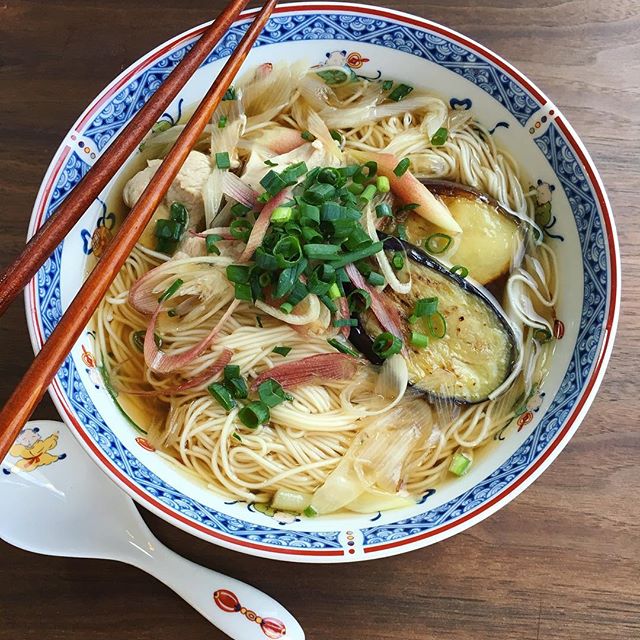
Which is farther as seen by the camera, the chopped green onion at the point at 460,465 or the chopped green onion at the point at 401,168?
the chopped green onion at the point at 401,168

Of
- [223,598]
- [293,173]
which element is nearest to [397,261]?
[293,173]

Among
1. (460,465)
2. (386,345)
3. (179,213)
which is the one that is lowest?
(460,465)

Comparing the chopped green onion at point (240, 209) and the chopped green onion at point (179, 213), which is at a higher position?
the chopped green onion at point (240, 209)

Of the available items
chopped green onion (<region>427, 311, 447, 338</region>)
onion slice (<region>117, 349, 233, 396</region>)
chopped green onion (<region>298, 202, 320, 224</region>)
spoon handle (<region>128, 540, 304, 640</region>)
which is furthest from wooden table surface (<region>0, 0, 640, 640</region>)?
chopped green onion (<region>298, 202, 320, 224</region>)

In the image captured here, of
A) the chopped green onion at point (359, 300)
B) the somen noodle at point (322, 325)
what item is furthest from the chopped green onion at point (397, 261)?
the chopped green onion at point (359, 300)

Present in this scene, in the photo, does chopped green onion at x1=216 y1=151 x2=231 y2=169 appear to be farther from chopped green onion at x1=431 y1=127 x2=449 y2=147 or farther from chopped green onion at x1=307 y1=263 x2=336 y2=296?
chopped green onion at x1=431 y1=127 x2=449 y2=147

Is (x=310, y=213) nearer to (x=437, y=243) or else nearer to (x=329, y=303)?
(x=329, y=303)

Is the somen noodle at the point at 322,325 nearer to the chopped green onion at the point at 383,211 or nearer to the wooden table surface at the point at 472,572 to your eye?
the chopped green onion at the point at 383,211
